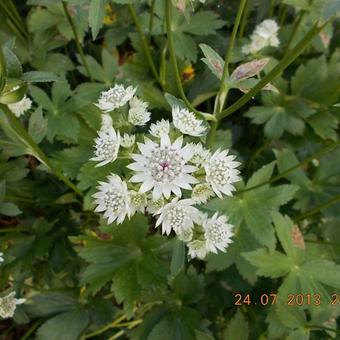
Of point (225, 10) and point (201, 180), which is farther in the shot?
point (225, 10)

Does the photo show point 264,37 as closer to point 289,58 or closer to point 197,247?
point 289,58

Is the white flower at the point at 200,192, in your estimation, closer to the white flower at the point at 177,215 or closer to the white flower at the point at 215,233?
the white flower at the point at 177,215

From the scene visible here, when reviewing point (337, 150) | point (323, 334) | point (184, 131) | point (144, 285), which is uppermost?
point (184, 131)

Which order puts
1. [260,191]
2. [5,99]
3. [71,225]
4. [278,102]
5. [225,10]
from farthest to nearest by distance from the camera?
[225,10]
[278,102]
[71,225]
[260,191]
[5,99]

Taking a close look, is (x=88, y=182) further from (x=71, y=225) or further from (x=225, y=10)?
(x=225, y=10)

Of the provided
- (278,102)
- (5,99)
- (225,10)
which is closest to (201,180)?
(5,99)

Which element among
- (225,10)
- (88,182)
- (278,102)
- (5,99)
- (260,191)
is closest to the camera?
(5,99)

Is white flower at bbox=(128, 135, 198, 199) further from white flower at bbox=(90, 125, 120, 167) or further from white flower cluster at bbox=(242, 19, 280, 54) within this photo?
white flower cluster at bbox=(242, 19, 280, 54)
